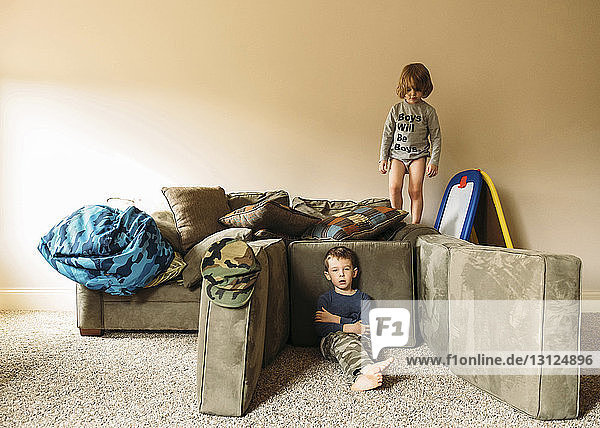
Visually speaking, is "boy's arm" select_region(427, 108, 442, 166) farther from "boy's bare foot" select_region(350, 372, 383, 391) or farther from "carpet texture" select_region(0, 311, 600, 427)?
"boy's bare foot" select_region(350, 372, 383, 391)

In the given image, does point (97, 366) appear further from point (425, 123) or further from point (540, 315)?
point (425, 123)

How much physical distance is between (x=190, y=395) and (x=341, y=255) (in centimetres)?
89

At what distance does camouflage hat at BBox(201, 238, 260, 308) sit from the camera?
173 cm

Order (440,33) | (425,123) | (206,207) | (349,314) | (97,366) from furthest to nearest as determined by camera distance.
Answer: (440,33) < (425,123) < (206,207) < (349,314) < (97,366)

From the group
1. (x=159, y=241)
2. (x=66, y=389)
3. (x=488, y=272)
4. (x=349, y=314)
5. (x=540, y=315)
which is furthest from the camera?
(x=159, y=241)

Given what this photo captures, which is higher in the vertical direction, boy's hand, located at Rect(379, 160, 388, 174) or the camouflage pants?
boy's hand, located at Rect(379, 160, 388, 174)

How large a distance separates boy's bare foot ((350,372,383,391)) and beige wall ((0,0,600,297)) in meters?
1.94

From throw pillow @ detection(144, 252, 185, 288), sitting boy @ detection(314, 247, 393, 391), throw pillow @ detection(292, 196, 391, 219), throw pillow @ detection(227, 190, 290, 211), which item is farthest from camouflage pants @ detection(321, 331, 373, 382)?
throw pillow @ detection(227, 190, 290, 211)

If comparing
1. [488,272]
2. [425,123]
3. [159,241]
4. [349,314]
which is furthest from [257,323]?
[425,123]

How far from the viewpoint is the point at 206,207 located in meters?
3.06

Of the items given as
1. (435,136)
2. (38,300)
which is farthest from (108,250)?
(435,136)

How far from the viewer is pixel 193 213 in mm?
2994

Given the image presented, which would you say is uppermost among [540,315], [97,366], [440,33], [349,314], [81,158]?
[440,33]

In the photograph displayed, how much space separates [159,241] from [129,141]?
1328 mm
